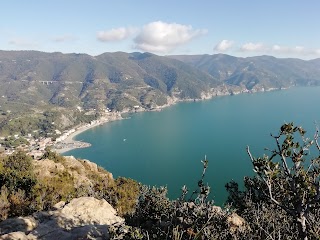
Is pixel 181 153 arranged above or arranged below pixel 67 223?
below

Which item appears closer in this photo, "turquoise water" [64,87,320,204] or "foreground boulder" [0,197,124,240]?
"foreground boulder" [0,197,124,240]

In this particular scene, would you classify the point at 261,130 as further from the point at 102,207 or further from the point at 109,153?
the point at 102,207

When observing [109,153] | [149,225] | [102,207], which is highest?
[149,225]

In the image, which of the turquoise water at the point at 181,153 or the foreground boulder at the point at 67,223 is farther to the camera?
the turquoise water at the point at 181,153

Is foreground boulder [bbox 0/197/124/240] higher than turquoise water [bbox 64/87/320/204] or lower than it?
higher

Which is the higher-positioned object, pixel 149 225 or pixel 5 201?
pixel 149 225

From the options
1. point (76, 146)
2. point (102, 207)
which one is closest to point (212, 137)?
point (76, 146)

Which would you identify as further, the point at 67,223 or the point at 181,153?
the point at 181,153

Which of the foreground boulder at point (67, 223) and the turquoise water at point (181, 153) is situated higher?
the foreground boulder at point (67, 223)
